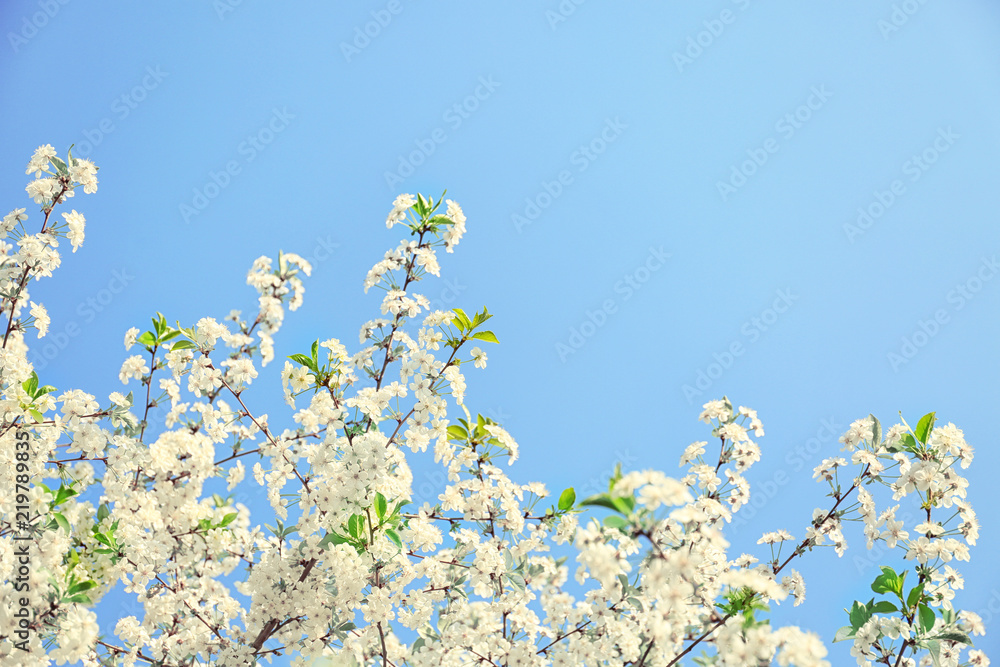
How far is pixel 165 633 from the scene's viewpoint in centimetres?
422

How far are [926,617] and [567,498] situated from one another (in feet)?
6.62

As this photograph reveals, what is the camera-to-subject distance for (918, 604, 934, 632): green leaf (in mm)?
3018

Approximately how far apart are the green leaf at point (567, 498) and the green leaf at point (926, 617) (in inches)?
77.3

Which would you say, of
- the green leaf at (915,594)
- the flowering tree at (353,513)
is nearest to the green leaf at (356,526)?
the flowering tree at (353,513)

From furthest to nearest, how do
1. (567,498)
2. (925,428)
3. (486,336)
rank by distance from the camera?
(567,498) < (486,336) < (925,428)

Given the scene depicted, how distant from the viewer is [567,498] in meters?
3.72

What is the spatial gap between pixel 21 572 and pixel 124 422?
95 centimetres

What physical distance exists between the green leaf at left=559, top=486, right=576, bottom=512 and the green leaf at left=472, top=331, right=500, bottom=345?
3.64 feet

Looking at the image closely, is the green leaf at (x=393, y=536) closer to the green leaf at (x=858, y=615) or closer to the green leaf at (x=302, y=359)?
the green leaf at (x=302, y=359)

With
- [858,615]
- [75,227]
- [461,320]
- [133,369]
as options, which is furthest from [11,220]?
[858,615]

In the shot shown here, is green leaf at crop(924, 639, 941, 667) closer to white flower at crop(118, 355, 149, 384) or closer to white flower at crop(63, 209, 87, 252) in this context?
white flower at crop(118, 355, 149, 384)

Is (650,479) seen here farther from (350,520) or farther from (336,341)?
(336,341)

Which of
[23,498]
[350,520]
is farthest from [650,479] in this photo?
[23,498]

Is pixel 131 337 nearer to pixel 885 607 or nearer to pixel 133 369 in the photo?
pixel 133 369
